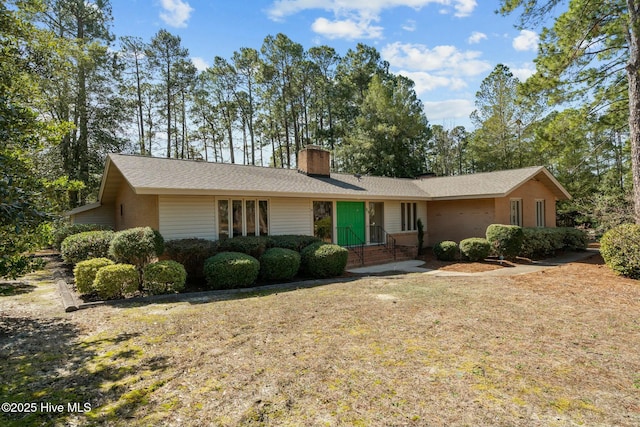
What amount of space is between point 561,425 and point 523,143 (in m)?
30.4

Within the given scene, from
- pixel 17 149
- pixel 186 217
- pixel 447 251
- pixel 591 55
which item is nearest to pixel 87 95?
pixel 186 217

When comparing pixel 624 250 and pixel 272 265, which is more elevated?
pixel 624 250

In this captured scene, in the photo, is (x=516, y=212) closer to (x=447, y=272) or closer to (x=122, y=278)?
(x=447, y=272)

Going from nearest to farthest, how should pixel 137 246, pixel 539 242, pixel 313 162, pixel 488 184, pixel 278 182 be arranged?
1. pixel 137 246
2. pixel 278 182
3. pixel 539 242
4. pixel 488 184
5. pixel 313 162

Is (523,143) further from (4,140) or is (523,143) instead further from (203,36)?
(4,140)

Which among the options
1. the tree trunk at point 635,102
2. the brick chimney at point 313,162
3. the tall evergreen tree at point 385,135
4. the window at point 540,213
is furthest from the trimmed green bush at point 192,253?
the tall evergreen tree at point 385,135

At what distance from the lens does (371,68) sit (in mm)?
34469

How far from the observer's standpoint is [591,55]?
40.9 ft

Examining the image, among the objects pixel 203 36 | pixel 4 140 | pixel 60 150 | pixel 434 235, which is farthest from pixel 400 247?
pixel 60 150

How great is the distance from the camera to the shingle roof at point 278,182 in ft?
33.7

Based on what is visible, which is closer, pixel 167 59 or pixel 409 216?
pixel 409 216

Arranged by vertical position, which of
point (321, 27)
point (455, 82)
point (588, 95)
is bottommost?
point (588, 95)

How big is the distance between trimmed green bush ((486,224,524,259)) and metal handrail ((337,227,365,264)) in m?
5.40

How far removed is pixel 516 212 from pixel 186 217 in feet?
51.3
